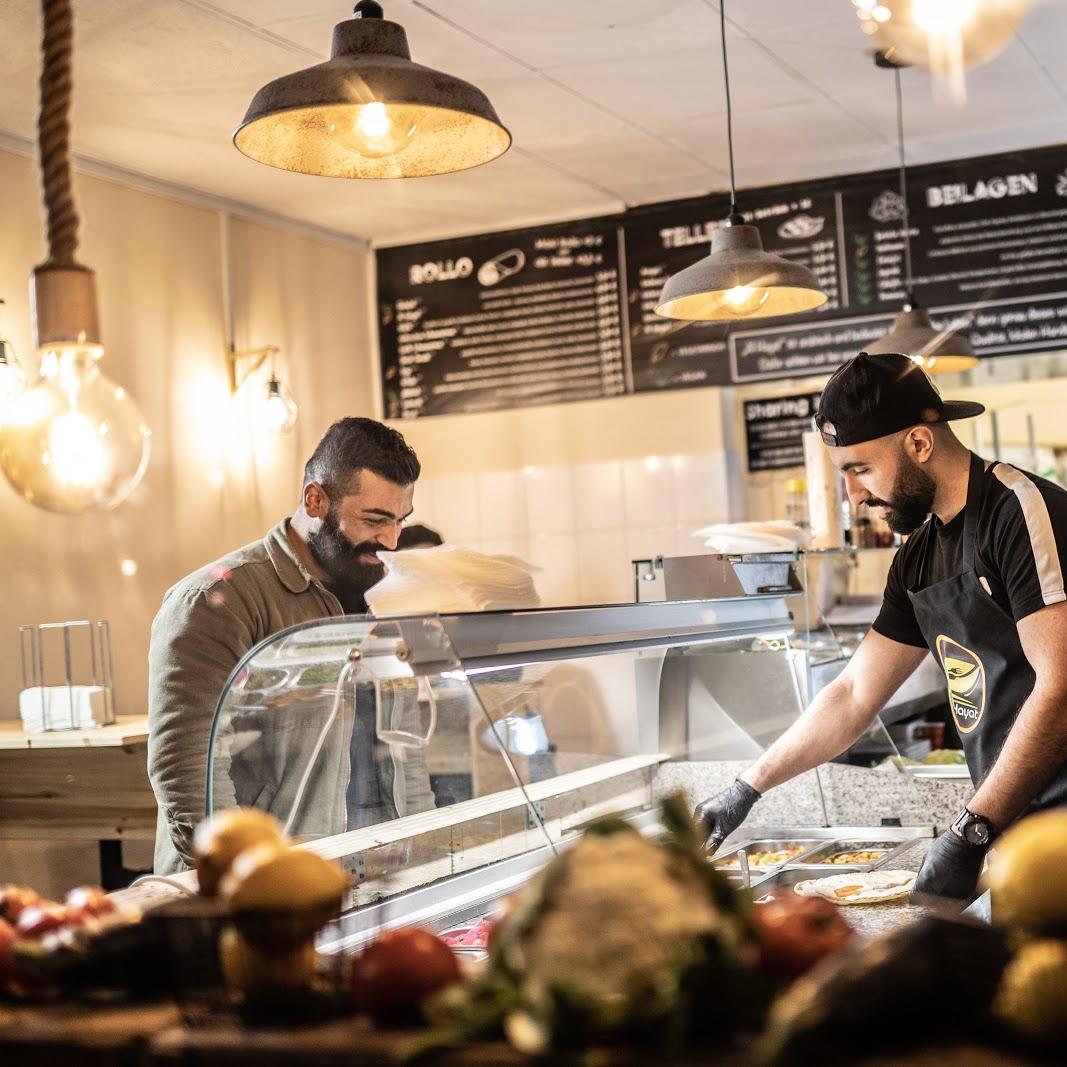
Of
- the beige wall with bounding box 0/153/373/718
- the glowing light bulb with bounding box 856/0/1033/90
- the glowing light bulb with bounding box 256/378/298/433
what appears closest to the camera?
the glowing light bulb with bounding box 856/0/1033/90

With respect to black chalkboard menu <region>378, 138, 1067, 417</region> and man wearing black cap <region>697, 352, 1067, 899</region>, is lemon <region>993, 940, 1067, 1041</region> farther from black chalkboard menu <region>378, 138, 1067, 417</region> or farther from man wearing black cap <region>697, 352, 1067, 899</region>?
black chalkboard menu <region>378, 138, 1067, 417</region>

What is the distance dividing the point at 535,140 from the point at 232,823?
4.48 meters

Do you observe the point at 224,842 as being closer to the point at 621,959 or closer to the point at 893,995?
the point at 621,959

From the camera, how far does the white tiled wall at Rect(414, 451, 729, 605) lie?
6477 millimetres

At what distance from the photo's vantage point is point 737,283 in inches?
129

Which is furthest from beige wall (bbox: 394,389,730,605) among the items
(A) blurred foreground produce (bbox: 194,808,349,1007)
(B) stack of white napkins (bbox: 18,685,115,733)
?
(A) blurred foreground produce (bbox: 194,808,349,1007)

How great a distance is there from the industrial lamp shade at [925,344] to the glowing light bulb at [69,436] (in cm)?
344

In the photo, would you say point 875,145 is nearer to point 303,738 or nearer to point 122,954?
point 303,738

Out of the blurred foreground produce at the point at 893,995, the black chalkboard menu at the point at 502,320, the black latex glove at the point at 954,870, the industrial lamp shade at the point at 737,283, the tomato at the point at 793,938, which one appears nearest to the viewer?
the blurred foreground produce at the point at 893,995

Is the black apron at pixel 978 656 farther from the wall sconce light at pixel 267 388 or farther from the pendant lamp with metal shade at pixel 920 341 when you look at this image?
the wall sconce light at pixel 267 388

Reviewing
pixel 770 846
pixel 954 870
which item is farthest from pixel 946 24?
pixel 770 846

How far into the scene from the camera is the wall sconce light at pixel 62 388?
1.60 metres

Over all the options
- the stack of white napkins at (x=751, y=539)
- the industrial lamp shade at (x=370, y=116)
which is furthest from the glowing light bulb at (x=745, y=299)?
the industrial lamp shade at (x=370, y=116)

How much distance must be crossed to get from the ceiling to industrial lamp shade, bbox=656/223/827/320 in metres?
1.16
